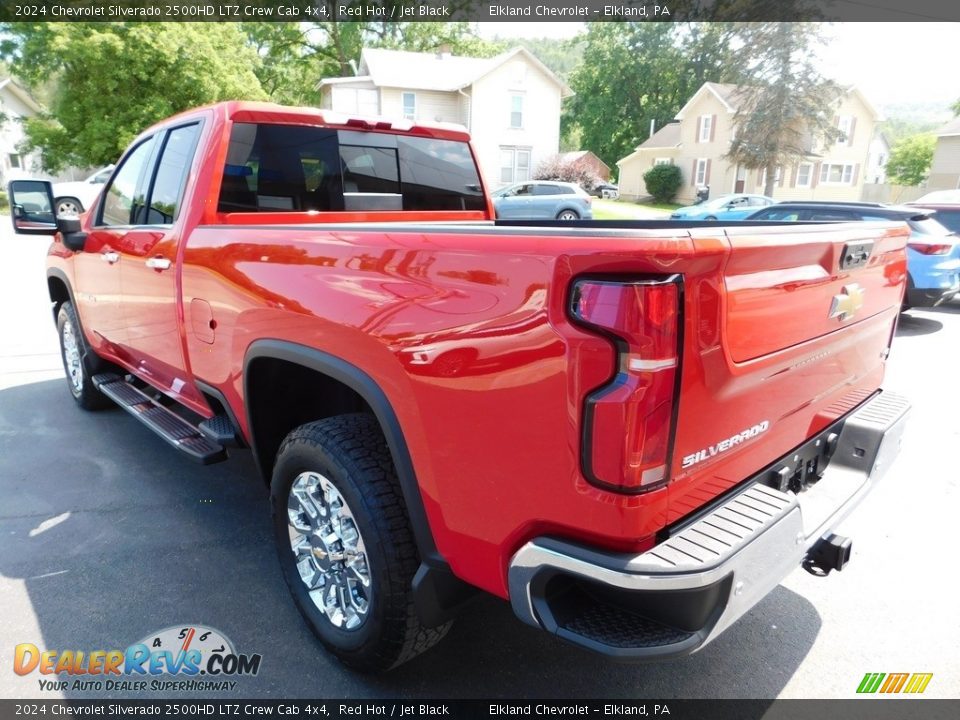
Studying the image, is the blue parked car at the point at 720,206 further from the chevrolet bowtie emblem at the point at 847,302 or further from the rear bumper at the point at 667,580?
the rear bumper at the point at 667,580

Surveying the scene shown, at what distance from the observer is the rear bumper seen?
159 centimetres

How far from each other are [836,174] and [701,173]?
8602 mm

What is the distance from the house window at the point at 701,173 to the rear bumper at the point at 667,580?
4703 centimetres

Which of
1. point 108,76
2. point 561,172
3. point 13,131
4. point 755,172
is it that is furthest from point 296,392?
point 13,131

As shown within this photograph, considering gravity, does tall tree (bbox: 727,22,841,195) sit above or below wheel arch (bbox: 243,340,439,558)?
above

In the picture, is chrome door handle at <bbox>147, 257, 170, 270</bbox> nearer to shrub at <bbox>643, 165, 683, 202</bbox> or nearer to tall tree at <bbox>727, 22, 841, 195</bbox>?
tall tree at <bbox>727, 22, 841, 195</bbox>

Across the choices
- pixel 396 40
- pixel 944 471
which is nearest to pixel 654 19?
pixel 396 40

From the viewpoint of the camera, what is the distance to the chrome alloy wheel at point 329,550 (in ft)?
7.65

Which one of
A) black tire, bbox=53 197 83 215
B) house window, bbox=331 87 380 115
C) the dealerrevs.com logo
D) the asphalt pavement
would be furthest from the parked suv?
house window, bbox=331 87 380 115

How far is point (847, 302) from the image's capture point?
87.4 inches

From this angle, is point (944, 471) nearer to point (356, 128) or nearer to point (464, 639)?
point (464, 639)

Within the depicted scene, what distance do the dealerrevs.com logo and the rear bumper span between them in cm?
139

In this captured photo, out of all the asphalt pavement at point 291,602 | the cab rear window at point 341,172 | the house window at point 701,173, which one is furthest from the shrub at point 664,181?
the cab rear window at point 341,172

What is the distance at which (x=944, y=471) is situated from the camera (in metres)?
4.22
